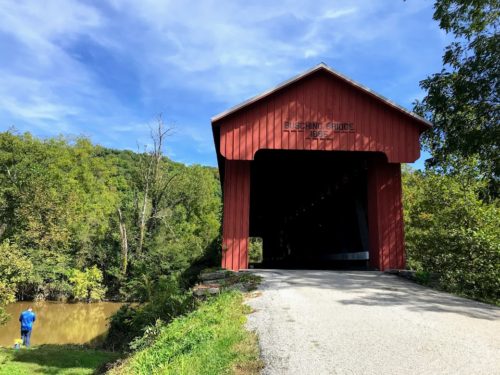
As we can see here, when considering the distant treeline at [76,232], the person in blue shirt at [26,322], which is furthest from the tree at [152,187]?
the person in blue shirt at [26,322]

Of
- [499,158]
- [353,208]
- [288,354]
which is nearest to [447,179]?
[499,158]

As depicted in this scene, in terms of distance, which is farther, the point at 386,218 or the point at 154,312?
the point at 386,218

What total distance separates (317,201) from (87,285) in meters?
19.3

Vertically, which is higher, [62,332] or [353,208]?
[353,208]

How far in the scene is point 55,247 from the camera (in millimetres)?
31500

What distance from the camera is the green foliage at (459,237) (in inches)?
342

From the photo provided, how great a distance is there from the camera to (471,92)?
11.7 meters

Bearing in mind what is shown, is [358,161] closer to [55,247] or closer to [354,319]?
[354,319]

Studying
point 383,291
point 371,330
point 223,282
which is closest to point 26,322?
point 223,282

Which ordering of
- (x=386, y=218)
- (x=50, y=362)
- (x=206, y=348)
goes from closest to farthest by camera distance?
1. (x=206, y=348)
2. (x=386, y=218)
3. (x=50, y=362)

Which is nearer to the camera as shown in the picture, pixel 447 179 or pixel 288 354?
pixel 288 354

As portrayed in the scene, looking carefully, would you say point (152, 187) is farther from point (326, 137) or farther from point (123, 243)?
point (326, 137)

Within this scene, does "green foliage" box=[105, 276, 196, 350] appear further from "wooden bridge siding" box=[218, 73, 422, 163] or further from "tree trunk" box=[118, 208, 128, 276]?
"tree trunk" box=[118, 208, 128, 276]

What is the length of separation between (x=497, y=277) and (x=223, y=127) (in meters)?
6.41
